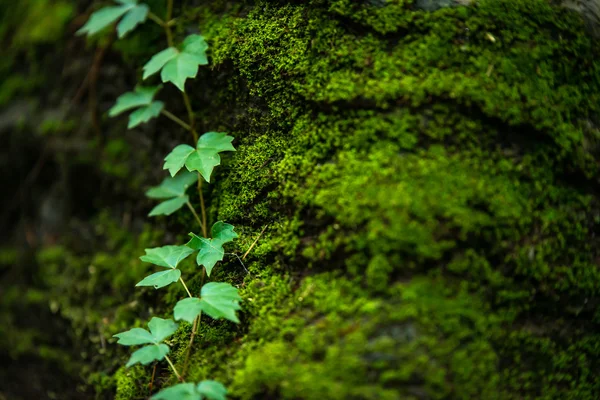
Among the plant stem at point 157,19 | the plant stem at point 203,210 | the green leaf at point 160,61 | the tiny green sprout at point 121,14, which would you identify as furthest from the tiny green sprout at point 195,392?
the plant stem at point 157,19

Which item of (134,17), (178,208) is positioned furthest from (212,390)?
(134,17)

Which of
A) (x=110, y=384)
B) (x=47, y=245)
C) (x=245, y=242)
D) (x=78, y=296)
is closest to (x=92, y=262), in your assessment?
(x=78, y=296)

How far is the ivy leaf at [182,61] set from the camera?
1.87 m

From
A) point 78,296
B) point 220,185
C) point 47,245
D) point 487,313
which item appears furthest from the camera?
point 47,245

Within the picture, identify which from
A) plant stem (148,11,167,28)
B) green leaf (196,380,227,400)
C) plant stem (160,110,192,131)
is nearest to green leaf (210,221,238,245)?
green leaf (196,380,227,400)

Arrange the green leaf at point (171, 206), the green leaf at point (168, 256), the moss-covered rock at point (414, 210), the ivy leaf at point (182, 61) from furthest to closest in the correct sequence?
the green leaf at point (171, 206)
the ivy leaf at point (182, 61)
the green leaf at point (168, 256)
the moss-covered rock at point (414, 210)

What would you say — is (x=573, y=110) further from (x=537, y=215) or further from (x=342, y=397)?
(x=342, y=397)

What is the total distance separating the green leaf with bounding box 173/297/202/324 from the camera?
1426 millimetres

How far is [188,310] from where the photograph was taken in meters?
1.44

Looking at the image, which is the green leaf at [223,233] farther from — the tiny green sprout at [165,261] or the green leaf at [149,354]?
the green leaf at [149,354]

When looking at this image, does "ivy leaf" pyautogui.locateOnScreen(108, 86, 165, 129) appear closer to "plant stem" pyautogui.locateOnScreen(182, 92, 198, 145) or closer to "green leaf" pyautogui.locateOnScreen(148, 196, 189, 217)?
"plant stem" pyautogui.locateOnScreen(182, 92, 198, 145)

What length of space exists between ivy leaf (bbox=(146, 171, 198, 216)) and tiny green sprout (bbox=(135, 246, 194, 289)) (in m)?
0.29

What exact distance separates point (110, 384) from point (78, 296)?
0.55 metres

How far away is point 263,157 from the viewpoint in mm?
1779
